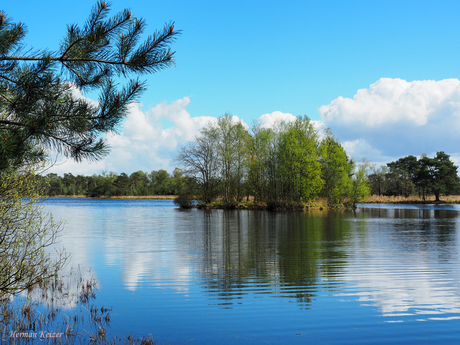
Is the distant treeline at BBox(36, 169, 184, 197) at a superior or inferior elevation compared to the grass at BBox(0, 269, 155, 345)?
superior

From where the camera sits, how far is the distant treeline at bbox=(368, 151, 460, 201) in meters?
80.9

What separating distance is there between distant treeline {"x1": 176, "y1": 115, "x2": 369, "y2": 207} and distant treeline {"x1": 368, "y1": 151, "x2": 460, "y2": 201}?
23.4m

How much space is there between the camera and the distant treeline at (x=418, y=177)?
80.9m

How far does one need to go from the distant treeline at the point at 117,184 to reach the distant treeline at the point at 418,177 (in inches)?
2611

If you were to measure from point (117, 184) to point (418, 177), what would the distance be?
96980 mm

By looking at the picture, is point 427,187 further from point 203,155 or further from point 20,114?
point 20,114

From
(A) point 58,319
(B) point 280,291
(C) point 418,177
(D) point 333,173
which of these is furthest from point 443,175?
(A) point 58,319

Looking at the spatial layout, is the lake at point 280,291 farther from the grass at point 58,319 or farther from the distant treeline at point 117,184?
the distant treeline at point 117,184

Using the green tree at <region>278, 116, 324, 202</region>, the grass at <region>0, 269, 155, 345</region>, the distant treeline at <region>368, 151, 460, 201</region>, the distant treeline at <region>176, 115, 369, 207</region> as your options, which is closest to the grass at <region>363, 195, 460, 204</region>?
the distant treeline at <region>368, 151, 460, 201</region>

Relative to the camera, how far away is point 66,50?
571 cm

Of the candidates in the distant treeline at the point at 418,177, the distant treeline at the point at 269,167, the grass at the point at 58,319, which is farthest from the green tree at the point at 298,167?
the grass at the point at 58,319

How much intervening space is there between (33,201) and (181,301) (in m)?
3.74

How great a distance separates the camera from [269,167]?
54.2m

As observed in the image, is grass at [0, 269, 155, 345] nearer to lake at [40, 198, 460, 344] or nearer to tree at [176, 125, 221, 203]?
lake at [40, 198, 460, 344]
